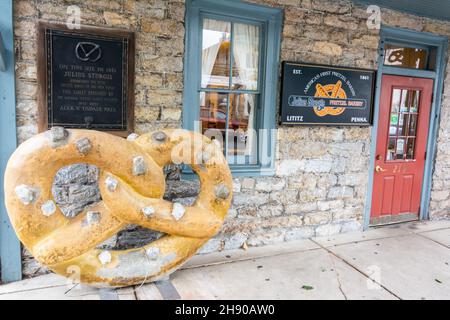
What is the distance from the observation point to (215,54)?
12.9ft

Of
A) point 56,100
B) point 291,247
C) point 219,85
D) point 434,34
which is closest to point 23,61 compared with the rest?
point 56,100

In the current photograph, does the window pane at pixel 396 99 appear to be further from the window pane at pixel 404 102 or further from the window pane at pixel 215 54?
the window pane at pixel 215 54

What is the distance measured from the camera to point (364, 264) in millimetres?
3795

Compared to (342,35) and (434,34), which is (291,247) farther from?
(434,34)

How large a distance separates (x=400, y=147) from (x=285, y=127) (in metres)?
1.94

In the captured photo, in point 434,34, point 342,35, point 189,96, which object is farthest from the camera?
point 434,34

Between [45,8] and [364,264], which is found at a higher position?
[45,8]

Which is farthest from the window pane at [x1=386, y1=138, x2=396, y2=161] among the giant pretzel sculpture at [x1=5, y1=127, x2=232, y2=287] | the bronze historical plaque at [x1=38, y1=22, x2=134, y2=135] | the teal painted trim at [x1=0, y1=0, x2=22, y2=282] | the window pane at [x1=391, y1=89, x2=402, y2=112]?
the teal painted trim at [x1=0, y1=0, x2=22, y2=282]

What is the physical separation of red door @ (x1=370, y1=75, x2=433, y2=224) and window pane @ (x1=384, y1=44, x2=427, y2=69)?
8.7 inches

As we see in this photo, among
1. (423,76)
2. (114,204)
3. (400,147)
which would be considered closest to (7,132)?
(114,204)

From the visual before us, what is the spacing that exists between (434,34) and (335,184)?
96.3 inches

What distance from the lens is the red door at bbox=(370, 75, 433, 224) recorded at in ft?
16.1

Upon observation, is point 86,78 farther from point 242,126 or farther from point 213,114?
point 242,126
